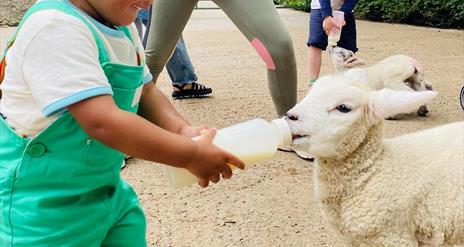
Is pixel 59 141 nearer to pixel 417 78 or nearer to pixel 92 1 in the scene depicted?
pixel 92 1

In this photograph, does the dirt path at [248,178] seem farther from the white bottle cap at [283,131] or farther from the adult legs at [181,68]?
the white bottle cap at [283,131]

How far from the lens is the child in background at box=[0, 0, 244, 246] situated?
4.53 ft

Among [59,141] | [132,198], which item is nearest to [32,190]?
[59,141]

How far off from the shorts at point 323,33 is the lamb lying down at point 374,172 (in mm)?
2806

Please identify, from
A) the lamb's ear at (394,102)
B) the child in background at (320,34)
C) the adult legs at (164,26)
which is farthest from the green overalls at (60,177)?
the child in background at (320,34)

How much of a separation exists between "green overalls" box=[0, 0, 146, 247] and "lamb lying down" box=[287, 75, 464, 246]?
2.25ft

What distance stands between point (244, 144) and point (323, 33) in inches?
134

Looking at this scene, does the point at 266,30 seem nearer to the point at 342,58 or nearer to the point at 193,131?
the point at 342,58

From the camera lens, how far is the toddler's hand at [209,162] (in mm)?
1456

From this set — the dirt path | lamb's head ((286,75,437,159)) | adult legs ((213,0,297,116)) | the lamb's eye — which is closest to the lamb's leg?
lamb's head ((286,75,437,159))

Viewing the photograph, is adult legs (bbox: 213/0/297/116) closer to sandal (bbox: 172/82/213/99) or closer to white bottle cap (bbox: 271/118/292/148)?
white bottle cap (bbox: 271/118/292/148)

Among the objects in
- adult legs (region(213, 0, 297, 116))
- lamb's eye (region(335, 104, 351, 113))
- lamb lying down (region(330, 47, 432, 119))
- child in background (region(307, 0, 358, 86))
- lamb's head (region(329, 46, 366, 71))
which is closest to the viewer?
lamb's eye (region(335, 104, 351, 113))

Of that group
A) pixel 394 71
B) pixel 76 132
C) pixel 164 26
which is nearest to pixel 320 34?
pixel 394 71

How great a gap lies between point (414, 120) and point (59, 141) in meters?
3.65
